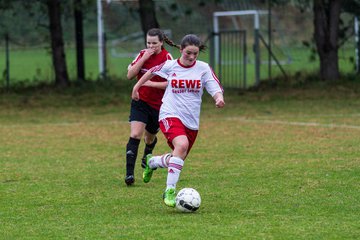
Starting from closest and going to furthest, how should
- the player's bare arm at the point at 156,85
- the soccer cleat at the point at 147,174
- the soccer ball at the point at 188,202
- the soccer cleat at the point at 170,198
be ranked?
the soccer ball at the point at 188,202 < the soccer cleat at the point at 170,198 < the player's bare arm at the point at 156,85 < the soccer cleat at the point at 147,174

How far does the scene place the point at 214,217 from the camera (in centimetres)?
833

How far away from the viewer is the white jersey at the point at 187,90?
941 centimetres

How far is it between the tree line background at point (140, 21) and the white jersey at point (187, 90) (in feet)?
51.4

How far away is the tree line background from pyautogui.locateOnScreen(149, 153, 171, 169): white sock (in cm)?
1512

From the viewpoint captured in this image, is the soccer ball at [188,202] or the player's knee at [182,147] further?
the player's knee at [182,147]

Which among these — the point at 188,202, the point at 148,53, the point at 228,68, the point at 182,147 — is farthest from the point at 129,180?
the point at 228,68

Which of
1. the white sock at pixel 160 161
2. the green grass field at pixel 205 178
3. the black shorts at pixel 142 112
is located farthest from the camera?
the black shorts at pixel 142 112

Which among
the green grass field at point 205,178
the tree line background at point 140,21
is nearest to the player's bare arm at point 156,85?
the green grass field at point 205,178

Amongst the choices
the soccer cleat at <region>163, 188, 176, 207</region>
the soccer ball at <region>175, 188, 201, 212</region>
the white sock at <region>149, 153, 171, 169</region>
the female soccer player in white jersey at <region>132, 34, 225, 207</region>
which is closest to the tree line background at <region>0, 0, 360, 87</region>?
the white sock at <region>149, 153, 171, 169</region>

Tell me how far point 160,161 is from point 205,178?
146cm

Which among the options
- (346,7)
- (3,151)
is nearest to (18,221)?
(3,151)

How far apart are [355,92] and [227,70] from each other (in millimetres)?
5574

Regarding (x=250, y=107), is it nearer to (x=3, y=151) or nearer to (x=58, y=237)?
(x=3, y=151)

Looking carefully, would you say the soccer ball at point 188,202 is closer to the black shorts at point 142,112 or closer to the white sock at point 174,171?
the white sock at point 174,171
